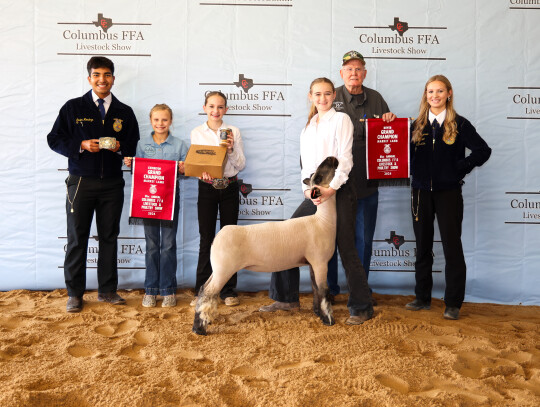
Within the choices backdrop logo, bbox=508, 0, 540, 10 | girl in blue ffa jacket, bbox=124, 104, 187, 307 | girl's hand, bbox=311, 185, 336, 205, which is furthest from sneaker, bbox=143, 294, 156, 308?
backdrop logo, bbox=508, 0, 540, 10

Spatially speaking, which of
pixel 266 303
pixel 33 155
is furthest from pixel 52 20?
pixel 266 303

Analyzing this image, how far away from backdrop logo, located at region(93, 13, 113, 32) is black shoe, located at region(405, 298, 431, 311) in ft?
13.5

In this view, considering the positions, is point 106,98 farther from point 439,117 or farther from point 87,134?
point 439,117

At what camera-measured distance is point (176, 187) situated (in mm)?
4086

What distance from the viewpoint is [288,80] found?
461cm

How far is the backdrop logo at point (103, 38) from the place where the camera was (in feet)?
15.0

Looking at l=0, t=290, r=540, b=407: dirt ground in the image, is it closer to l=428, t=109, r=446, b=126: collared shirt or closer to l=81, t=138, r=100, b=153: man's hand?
l=81, t=138, r=100, b=153: man's hand

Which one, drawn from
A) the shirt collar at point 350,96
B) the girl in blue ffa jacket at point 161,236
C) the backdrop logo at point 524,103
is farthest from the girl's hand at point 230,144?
the backdrop logo at point 524,103

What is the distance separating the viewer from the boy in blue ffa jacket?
3.92 metres

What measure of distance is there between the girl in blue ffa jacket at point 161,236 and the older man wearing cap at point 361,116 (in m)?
1.57

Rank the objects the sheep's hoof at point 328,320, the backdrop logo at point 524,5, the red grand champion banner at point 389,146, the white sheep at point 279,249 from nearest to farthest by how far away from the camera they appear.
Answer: the white sheep at point 279,249 → the sheep's hoof at point 328,320 → the red grand champion banner at point 389,146 → the backdrop logo at point 524,5

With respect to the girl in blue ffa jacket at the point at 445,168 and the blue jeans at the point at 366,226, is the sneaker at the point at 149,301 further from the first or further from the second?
the girl in blue ffa jacket at the point at 445,168

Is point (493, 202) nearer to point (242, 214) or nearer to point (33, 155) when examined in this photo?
point (242, 214)

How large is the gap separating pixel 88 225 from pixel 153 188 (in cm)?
69
